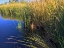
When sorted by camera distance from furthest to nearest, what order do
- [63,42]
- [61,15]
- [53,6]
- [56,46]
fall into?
[53,6], [56,46], [61,15], [63,42]

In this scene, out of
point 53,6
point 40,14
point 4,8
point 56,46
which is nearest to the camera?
point 56,46

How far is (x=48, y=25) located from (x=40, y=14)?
2.04 metres

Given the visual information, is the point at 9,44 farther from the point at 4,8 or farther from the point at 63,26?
the point at 4,8

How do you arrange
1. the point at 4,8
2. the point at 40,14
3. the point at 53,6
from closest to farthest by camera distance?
the point at 53,6 < the point at 40,14 < the point at 4,8

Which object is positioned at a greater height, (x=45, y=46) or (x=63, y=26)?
(x=63, y=26)

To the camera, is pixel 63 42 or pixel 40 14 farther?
pixel 40 14

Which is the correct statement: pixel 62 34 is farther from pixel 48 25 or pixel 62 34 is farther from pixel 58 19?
pixel 48 25

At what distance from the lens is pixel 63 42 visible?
159 inches

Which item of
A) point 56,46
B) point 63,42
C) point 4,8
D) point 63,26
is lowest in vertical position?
point 4,8

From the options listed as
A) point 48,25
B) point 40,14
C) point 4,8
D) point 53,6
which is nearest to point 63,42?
point 48,25

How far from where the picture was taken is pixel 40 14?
23.1 feet

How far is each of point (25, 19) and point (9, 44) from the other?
2.81 m

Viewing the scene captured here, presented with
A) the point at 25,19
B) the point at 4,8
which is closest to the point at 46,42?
the point at 25,19

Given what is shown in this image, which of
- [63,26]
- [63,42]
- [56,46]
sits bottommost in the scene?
[56,46]
